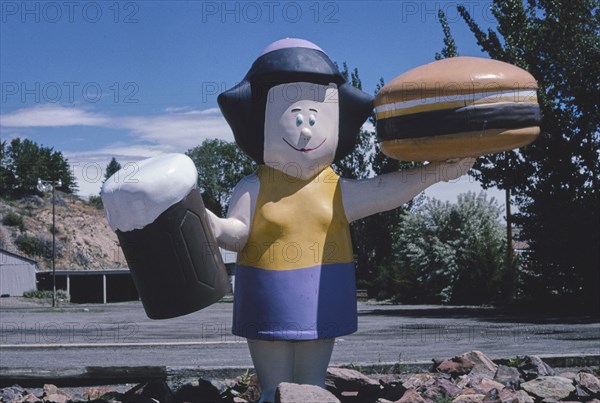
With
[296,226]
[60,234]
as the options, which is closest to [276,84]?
[296,226]

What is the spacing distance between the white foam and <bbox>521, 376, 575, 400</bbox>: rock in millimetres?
2935

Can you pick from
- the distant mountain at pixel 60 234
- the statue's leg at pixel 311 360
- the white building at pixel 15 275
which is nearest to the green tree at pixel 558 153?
the statue's leg at pixel 311 360

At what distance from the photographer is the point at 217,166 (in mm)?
71188

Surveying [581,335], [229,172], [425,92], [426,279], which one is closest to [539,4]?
[581,335]

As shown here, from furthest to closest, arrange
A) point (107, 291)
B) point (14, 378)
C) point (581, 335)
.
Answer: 1. point (107, 291)
2. point (581, 335)
3. point (14, 378)

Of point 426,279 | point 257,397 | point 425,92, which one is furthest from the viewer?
point 426,279

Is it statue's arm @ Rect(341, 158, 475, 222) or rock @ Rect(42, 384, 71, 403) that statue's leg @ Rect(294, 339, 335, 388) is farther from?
rock @ Rect(42, 384, 71, 403)

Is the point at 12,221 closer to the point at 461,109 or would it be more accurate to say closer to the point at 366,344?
the point at 366,344

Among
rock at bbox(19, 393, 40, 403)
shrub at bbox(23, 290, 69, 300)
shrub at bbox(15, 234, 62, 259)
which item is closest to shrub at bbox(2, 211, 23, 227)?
shrub at bbox(15, 234, 62, 259)

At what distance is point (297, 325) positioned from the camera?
5141mm

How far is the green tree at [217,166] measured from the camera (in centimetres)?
6738

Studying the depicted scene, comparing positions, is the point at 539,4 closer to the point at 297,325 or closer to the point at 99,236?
the point at 297,325

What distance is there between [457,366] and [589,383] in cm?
127

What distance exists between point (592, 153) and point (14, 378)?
1847 cm
